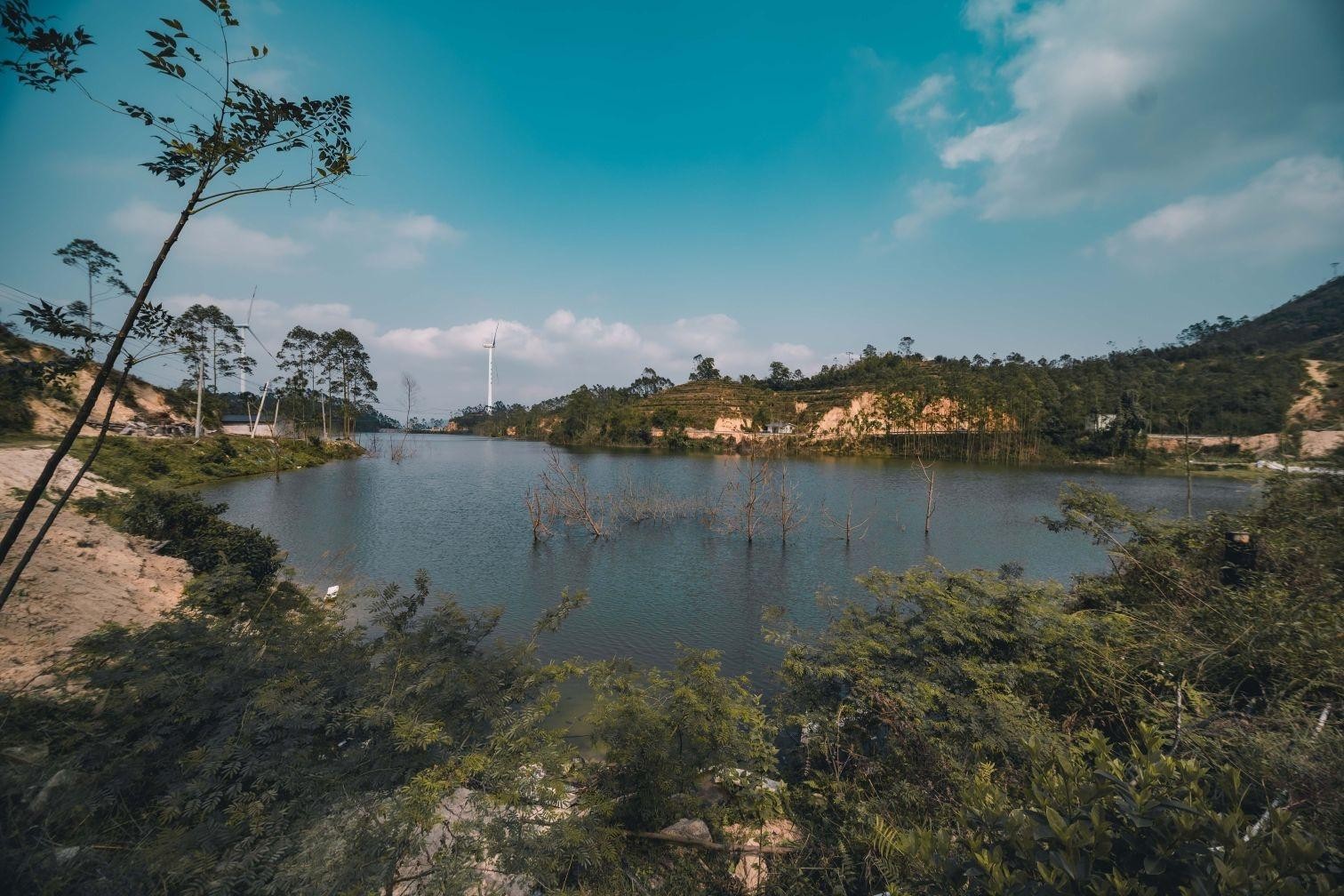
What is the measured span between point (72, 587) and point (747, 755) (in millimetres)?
12975

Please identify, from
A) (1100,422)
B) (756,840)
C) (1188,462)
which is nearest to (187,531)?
(756,840)

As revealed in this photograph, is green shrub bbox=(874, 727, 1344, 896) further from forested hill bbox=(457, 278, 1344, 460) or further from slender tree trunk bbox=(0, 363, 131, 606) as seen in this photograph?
forested hill bbox=(457, 278, 1344, 460)

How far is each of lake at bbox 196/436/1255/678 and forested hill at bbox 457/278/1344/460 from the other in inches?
961

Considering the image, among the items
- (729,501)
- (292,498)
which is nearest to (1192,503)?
(729,501)

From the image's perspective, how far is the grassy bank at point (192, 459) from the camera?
2281 centimetres

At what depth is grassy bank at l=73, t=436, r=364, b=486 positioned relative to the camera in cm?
2281

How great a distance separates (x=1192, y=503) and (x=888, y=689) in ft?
122

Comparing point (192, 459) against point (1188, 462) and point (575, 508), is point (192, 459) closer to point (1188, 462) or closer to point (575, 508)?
point (575, 508)

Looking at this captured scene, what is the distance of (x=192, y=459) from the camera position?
30.3m

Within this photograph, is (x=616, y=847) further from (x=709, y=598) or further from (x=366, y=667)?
(x=709, y=598)

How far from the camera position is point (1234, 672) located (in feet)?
18.5

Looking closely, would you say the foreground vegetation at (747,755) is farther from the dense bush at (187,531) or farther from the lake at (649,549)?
the dense bush at (187,531)

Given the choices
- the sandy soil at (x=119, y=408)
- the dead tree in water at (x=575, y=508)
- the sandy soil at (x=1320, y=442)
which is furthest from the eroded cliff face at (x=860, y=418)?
the sandy soil at (x=1320, y=442)

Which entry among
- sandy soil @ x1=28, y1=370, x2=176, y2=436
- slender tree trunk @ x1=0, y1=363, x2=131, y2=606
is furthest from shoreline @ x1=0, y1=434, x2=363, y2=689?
sandy soil @ x1=28, y1=370, x2=176, y2=436
